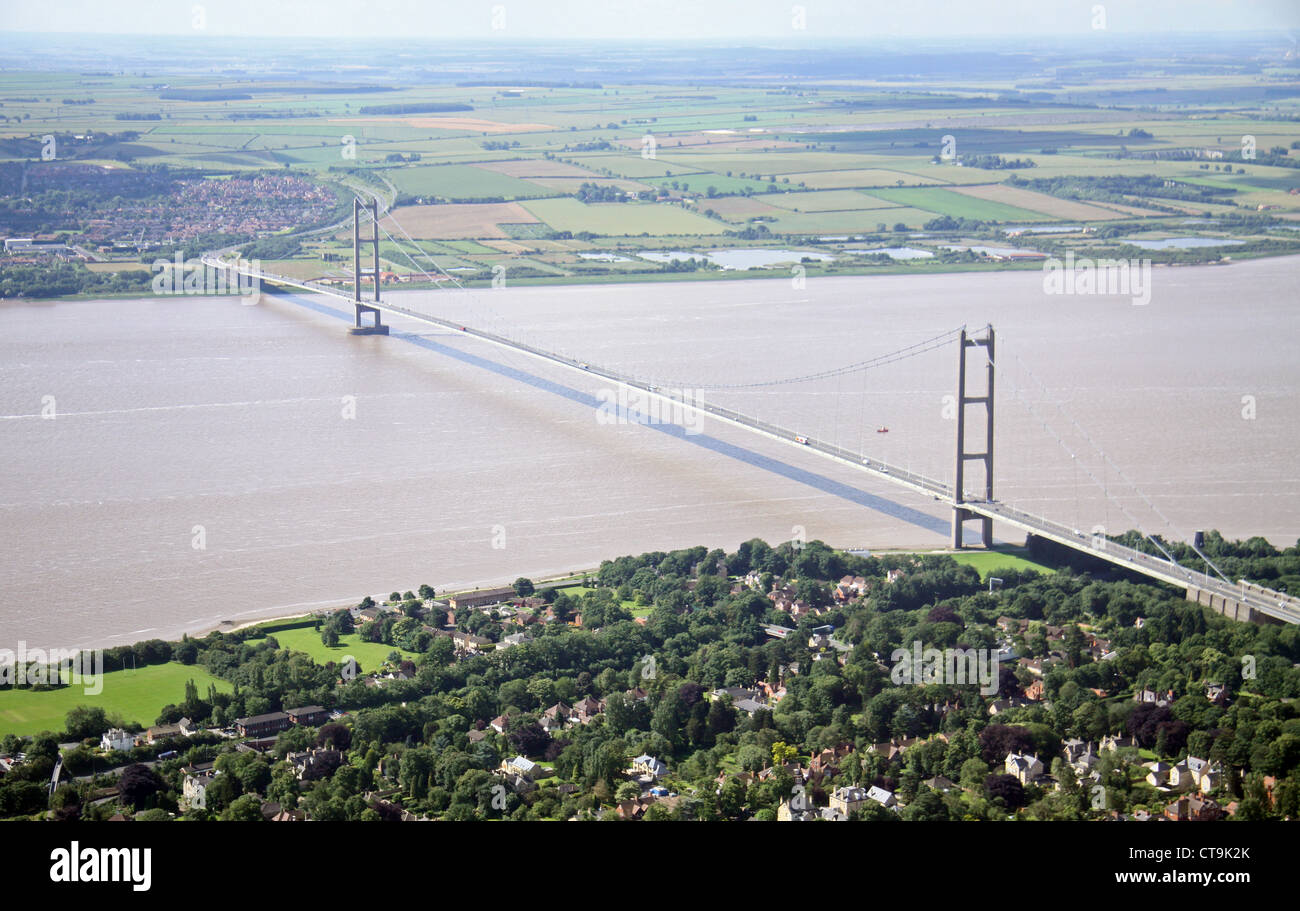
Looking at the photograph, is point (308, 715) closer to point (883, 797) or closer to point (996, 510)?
point (883, 797)

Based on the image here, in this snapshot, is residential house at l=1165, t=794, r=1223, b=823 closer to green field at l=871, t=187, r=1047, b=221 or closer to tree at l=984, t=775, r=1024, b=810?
tree at l=984, t=775, r=1024, b=810

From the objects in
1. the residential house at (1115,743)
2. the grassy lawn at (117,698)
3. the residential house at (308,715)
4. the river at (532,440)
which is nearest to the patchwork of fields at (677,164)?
the river at (532,440)

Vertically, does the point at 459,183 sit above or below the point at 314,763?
above

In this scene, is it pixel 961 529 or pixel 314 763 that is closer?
pixel 314 763

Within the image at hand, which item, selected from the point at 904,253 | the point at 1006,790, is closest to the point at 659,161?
the point at 904,253
